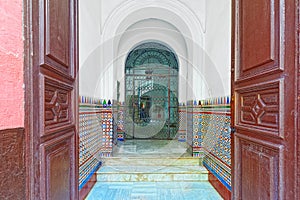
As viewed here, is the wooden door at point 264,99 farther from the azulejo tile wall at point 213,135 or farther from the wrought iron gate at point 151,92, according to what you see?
the wrought iron gate at point 151,92

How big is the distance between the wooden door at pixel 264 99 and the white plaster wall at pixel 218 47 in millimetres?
1138

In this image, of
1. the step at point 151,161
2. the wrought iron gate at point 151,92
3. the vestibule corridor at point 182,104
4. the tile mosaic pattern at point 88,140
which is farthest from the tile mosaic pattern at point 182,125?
the tile mosaic pattern at point 88,140

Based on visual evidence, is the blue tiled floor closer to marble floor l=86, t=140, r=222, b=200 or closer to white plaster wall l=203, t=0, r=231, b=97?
marble floor l=86, t=140, r=222, b=200

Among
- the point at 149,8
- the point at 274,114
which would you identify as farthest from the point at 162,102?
the point at 274,114

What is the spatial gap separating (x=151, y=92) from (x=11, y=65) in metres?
5.01

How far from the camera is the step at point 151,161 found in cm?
338

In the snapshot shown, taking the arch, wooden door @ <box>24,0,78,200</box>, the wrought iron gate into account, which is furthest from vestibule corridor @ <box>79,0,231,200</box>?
wooden door @ <box>24,0,78,200</box>

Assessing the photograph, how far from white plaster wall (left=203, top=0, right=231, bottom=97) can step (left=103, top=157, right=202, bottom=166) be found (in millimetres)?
1014

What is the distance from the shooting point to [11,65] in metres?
0.77

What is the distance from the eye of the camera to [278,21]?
3.08ft

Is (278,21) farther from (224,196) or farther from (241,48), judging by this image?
(224,196)

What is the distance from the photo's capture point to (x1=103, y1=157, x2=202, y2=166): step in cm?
338

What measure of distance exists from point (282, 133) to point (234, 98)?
548mm

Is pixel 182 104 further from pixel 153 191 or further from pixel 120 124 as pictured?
pixel 153 191
